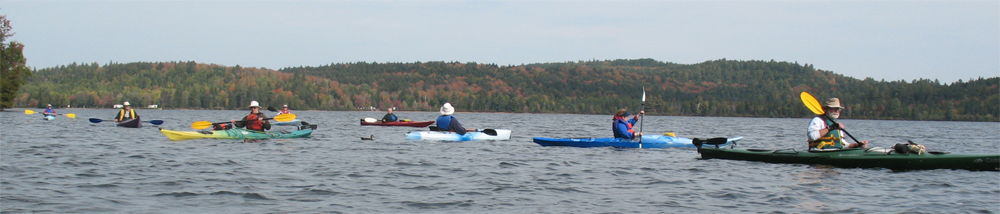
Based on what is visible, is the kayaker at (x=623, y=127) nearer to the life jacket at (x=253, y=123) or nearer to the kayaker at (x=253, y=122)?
the kayaker at (x=253, y=122)

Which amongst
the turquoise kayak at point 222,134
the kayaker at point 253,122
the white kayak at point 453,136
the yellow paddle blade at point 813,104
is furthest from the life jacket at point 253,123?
the yellow paddle blade at point 813,104

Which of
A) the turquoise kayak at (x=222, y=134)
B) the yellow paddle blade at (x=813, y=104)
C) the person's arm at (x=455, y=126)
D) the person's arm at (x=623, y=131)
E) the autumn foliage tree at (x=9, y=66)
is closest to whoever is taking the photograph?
the yellow paddle blade at (x=813, y=104)

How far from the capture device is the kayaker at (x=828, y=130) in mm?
15758

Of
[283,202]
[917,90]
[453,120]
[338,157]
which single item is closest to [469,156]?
[338,157]

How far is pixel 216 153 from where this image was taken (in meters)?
19.6

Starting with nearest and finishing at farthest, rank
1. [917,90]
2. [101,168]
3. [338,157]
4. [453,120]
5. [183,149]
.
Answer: [101,168] < [338,157] < [183,149] < [453,120] < [917,90]

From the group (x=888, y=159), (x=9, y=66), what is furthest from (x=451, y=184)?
(x=9, y=66)

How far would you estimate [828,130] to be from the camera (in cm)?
1597

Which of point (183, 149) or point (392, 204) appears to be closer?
point (392, 204)

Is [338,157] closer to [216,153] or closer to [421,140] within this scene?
[216,153]

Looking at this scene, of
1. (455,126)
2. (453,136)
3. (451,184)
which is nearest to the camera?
(451,184)

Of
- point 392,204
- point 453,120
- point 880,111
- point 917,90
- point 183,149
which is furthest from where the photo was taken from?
point 917,90

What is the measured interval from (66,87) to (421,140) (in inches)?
7993

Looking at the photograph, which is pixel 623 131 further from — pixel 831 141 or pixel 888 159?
pixel 888 159
